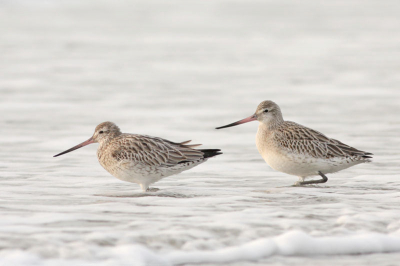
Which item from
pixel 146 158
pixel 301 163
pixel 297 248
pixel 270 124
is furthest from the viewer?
pixel 270 124

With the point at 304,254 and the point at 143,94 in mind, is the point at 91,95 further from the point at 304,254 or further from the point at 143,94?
the point at 304,254

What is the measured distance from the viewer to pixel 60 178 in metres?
8.75

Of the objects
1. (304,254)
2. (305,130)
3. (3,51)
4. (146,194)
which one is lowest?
(304,254)

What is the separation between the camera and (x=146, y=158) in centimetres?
848

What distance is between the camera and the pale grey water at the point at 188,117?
6.34 meters

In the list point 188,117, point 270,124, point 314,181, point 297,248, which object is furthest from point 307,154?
point 188,117

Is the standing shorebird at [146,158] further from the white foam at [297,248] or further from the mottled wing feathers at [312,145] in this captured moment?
the white foam at [297,248]

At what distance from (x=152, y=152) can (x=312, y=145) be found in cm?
183

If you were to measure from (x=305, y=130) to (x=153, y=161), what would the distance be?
6.18ft

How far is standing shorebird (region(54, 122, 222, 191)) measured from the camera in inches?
330

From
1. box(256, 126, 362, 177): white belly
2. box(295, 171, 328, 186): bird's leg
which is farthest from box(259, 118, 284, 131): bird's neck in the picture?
box(295, 171, 328, 186): bird's leg

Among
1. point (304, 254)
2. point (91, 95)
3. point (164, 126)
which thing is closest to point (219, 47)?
point (91, 95)

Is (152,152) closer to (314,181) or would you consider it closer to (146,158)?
(146,158)

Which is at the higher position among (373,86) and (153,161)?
(373,86)
